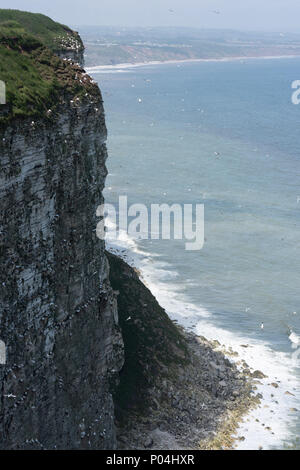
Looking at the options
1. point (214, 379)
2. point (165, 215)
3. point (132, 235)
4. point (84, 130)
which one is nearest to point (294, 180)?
point (165, 215)

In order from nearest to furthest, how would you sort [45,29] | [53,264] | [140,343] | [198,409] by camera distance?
[53,264] → [198,409] → [140,343] → [45,29]

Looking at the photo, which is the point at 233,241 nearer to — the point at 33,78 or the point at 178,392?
the point at 178,392

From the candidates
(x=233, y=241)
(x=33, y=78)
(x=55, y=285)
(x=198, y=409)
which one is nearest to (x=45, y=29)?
(x=33, y=78)

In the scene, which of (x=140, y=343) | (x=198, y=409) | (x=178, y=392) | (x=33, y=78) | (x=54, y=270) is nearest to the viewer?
(x=54, y=270)

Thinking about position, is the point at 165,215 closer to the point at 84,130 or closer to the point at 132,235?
the point at 132,235

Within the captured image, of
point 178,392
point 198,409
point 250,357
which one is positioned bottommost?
point 250,357

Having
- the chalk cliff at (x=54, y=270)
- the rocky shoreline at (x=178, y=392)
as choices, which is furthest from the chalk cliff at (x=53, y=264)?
the rocky shoreline at (x=178, y=392)

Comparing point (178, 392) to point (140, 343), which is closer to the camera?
point (178, 392)
